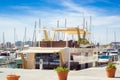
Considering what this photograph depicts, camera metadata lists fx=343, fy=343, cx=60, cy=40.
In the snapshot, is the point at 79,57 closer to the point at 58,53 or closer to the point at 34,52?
the point at 58,53

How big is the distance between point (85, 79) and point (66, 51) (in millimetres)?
11596

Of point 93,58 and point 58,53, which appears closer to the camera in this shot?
point 58,53

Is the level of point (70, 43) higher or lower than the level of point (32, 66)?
higher

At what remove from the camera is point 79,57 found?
35625 mm

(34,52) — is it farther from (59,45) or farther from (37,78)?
(37,78)

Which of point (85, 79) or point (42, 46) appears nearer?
point (85, 79)

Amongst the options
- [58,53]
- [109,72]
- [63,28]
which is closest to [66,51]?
[58,53]

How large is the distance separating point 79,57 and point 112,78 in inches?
485

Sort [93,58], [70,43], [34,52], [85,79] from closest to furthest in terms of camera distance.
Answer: [85,79]
[34,52]
[70,43]
[93,58]

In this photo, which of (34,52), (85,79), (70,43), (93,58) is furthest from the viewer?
(93,58)

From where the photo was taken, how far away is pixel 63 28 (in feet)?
122

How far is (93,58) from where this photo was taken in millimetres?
39406

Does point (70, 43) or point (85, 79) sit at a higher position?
point (70, 43)

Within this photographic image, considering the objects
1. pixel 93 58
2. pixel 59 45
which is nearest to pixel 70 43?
pixel 59 45
